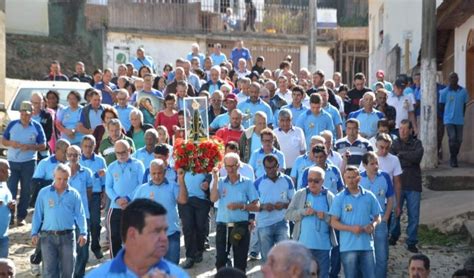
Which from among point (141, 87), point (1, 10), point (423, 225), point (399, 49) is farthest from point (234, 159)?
point (399, 49)

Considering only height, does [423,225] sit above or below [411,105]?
below

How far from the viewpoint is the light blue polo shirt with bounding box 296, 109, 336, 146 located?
655 inches

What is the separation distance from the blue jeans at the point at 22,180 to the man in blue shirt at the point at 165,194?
4.64 metres

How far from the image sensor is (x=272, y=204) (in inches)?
→ 528

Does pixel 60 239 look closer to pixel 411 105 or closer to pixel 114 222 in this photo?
pixel 114 222

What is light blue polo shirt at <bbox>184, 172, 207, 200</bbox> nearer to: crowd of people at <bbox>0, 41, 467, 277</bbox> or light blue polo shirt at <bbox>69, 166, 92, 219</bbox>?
crowd of people at <bbox>0, 41, 467, 277</bbox>

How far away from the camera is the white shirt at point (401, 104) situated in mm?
19406

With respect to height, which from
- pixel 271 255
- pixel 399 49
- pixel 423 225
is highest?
pixel 399 49

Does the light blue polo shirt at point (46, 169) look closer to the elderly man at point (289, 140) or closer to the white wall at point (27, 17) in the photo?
the elderly man at point (289, 140)

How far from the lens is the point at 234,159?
13406mm

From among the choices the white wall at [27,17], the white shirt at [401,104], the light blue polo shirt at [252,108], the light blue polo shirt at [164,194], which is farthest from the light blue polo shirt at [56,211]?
the white wall at [27,17]

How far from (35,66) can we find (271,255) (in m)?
28.5

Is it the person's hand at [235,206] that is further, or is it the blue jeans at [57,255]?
the person's hand at [235,206]

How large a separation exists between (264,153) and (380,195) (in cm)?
196
